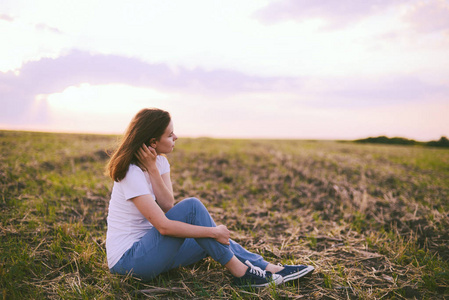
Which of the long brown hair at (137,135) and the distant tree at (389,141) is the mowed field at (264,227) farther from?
the distant tree at (389,141)

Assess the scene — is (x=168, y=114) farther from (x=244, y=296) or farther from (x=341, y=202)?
(x=341, y=202)

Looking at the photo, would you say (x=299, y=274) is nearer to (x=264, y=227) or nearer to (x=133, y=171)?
(x=264, y=227)

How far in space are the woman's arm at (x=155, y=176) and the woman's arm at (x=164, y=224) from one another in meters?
0.49

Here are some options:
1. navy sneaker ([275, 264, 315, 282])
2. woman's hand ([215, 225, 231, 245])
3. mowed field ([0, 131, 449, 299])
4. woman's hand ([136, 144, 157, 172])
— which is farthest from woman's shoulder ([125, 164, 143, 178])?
navy sneaker ([275, 264, 315, 282])

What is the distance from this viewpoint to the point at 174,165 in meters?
9.80

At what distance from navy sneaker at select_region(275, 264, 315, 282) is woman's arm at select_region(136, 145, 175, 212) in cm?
154

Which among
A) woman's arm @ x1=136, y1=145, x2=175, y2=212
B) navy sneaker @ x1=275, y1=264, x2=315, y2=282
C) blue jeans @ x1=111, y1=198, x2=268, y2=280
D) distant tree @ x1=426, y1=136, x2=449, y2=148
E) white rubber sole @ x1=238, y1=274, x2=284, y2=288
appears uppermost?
distant tree @ x1=426, y1=136, x2=449, y2=148

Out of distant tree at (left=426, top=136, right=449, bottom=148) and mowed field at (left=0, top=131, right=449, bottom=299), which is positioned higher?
distant tree at (left=426, top=136, right=449, bottom=148)

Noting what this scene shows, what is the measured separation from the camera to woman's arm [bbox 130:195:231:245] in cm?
260

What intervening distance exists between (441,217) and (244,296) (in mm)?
4529

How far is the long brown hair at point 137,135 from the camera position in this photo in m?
2.79

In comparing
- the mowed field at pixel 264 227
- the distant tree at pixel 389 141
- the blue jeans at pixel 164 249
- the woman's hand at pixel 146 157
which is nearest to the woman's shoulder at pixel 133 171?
the woman's hand at pixel 146 157

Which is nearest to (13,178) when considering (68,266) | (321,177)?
(68,266)

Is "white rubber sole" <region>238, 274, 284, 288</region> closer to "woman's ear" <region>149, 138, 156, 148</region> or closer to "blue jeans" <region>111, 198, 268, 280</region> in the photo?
"blue jeans" <region>111, 198, 268, 280</region>
